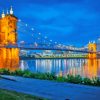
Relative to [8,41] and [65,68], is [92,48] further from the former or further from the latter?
[8,41]

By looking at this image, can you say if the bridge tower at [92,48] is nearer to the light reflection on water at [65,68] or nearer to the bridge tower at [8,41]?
the light reflection on water at [65,68]

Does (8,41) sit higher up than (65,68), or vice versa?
(8,41)

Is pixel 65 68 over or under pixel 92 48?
under

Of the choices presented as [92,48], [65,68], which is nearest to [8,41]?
[65,68]

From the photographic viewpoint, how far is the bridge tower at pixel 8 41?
4944cm

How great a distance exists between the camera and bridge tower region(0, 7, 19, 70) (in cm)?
4944

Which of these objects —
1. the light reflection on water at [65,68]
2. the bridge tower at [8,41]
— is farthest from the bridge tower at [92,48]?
the bridge tower at [8,41]

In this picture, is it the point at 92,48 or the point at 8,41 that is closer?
the point at 8,41

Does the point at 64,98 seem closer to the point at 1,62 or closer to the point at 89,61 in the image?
the point at 1,62

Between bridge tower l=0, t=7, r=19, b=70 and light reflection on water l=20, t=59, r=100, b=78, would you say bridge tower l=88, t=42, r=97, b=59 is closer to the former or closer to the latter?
light reflection on water l=20, t=59, r=100, b=78

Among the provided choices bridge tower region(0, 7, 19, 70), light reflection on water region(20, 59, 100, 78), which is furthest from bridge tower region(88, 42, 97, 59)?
bridge tower region(0, 7, 19, 70)

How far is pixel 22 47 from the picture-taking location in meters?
49.7

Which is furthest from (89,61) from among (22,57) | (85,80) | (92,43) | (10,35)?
(85,80)

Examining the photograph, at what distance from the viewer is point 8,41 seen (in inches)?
2025
